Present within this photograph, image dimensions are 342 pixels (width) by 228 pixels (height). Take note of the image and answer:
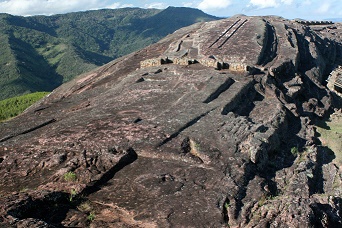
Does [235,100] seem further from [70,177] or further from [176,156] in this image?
[70,177]

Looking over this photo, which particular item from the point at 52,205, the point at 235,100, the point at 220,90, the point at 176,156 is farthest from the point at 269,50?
the point at 52,205

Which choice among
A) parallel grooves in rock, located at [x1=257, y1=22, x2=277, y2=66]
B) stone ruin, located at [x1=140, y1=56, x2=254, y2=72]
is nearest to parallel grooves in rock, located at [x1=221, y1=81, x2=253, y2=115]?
stone ruin, located at [x1=140, y1=56, x2=254, y2=72]

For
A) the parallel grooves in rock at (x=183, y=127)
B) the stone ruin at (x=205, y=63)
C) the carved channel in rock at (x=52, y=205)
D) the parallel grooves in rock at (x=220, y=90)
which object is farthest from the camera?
the stone ruin at (x=205, y=63)

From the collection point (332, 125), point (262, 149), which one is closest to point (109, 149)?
point (262, 149)

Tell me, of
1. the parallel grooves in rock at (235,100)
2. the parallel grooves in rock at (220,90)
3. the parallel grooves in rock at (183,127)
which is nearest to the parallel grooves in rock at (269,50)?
the parallel grooves in rock at (220,90)

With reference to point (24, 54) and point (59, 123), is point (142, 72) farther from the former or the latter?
point (24, 54)

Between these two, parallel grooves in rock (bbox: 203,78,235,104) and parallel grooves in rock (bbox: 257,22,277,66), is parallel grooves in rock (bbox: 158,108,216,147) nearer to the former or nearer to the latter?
parallel grooves in rock (bbox: 203,78,235,104)

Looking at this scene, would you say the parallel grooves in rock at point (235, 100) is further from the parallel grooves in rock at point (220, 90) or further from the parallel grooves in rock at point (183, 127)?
the parallel grooves in rock at point (183, 127)
